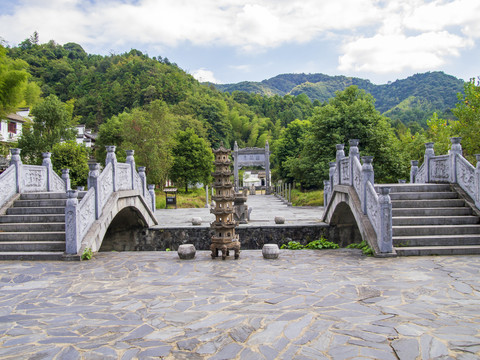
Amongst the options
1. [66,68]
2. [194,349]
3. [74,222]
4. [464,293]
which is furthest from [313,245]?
[66,68]

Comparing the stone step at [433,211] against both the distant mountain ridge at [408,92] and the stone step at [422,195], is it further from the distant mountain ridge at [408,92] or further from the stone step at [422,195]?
the distant mountain ridge at [408,92]

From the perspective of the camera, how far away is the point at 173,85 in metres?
60.0

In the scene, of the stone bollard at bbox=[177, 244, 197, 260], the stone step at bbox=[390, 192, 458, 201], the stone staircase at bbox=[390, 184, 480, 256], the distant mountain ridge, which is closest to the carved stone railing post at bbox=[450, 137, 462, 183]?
the stone staircase at bbox=[390, 184, 480, 256]

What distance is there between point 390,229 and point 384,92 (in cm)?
10704

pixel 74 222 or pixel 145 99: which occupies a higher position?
pixel 145 99

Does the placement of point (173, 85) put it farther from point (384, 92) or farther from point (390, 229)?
point (384, 92)

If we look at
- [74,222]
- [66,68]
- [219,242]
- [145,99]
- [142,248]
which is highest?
[66,68]

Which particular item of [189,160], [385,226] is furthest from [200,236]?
[189,160]

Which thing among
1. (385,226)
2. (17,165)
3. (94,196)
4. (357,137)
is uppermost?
(357,137)

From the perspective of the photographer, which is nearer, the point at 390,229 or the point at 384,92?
the point at 390,229

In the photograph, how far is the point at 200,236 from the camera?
522 inches

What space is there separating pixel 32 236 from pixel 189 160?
22759 millimetres

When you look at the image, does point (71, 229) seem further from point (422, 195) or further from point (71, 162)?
point (71, 162)

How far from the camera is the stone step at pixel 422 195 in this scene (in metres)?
9.91
